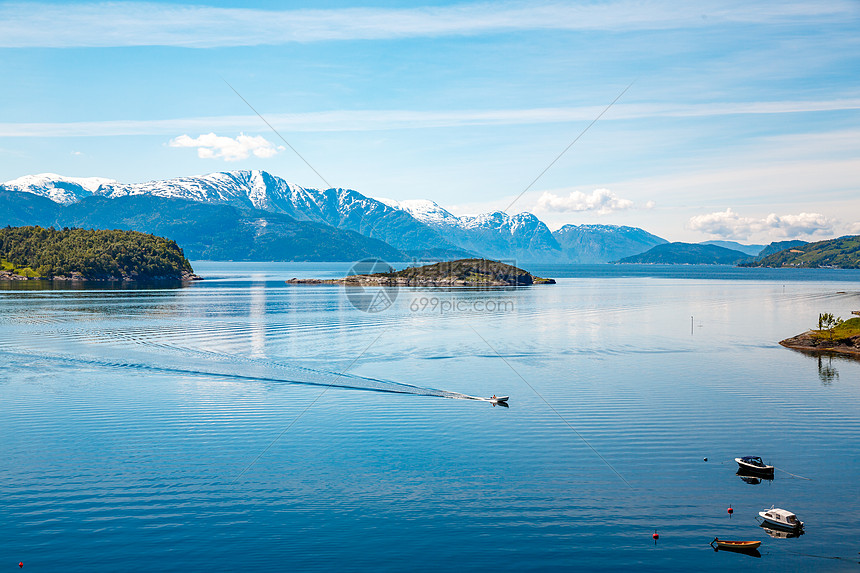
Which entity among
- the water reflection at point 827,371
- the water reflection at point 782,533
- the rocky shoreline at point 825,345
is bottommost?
the water reflection at point 782,533

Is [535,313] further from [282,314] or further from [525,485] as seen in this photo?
[525,485]

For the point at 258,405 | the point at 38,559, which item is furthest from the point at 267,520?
the point at 258,405

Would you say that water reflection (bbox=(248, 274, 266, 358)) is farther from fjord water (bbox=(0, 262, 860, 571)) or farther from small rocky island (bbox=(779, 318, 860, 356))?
small rocky island (bbox=(779, 318, 860, 356))

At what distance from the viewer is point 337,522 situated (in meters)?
26.2

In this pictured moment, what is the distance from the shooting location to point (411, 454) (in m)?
35.1

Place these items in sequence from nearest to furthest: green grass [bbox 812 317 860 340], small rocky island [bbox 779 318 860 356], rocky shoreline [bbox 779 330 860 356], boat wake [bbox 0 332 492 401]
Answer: boat wake [bbox 0 332 492 401]
rocky shoreline [bbox 779 330 860 356]
small rocky island [bbox 779 318 860 356]
green grass [bbox 812 317 860 340]

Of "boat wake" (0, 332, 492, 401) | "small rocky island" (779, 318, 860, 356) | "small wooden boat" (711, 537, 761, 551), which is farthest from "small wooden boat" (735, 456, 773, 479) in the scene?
"small rocky island" (779, 318, 860, 356)

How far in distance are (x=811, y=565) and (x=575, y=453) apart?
1355 centimetres

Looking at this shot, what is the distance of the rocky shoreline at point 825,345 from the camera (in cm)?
7574

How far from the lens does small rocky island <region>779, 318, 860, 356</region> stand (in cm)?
7606

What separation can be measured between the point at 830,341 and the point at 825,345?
104cm

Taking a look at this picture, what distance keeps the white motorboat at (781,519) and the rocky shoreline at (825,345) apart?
194 ft

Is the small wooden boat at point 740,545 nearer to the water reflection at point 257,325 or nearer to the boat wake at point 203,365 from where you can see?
the boat wake at point 203,365

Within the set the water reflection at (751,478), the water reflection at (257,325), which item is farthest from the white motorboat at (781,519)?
the water reflection at (257,325)
